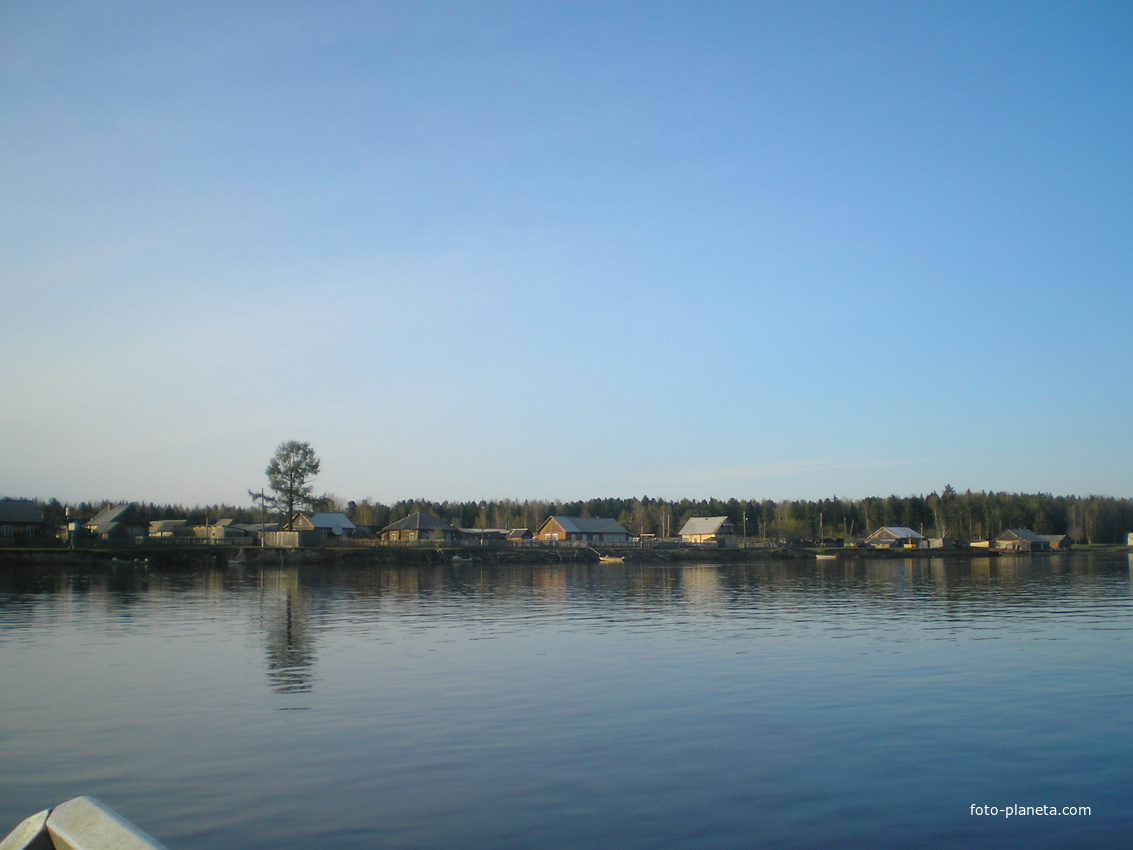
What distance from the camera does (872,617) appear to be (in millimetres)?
35250

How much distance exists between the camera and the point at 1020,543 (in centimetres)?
15550

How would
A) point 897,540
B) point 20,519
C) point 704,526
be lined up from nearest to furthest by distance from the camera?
point 20,519 < point 704,526 < point 897,540

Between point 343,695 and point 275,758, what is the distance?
16.6 feet

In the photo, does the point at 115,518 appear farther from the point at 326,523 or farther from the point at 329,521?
the point at 329,521

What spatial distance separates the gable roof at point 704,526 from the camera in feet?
493

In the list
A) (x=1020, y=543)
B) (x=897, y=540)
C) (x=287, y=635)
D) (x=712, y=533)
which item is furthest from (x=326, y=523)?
(x=1020, y=543)

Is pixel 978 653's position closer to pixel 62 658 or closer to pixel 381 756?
pixel 381 756

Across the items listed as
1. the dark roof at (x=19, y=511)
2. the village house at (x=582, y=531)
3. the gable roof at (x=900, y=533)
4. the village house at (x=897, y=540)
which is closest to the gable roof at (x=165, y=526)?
the dark roof at (x=19, y=511)

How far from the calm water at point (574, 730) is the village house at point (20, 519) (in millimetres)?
75049

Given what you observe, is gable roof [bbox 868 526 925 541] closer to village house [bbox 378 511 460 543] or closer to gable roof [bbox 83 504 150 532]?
village house [bbox 378 511 460 543]

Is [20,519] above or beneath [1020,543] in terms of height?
above

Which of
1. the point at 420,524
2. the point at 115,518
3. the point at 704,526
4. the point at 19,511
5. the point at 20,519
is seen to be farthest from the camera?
the point at 704,526

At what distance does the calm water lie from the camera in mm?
10547

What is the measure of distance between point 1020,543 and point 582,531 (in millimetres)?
82226
